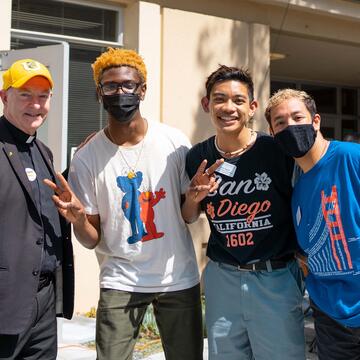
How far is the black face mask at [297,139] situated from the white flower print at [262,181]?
0.70 ft

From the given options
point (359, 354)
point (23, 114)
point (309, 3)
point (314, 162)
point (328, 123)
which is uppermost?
point (309, 3)

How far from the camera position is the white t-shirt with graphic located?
10.3 ft

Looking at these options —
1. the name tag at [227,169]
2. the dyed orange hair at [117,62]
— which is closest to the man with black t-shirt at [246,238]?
the name tag at [227,169]

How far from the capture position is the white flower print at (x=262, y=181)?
2996 mm

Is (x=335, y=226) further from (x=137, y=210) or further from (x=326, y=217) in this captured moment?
(x=137, y=210)

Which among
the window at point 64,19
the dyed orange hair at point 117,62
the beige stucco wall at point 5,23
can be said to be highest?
the window at point 64,19

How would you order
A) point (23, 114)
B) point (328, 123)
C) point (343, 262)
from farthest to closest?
1. point (328, 123)
2. point (23, 114)
3. point (343, 262)

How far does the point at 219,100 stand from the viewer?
3.07 metres

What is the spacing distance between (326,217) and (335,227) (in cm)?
6

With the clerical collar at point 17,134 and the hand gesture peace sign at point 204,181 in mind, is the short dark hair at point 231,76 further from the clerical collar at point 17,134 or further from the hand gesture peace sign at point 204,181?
the clerical collar at point 17,134

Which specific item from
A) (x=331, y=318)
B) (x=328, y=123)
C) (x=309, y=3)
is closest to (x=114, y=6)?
(x=309, y=3)

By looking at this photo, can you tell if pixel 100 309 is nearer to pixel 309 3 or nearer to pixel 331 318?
pixel 331 318

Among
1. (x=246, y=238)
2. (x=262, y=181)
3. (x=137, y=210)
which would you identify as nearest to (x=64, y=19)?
(x=137, y=210)

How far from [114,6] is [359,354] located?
5034 millimetres
